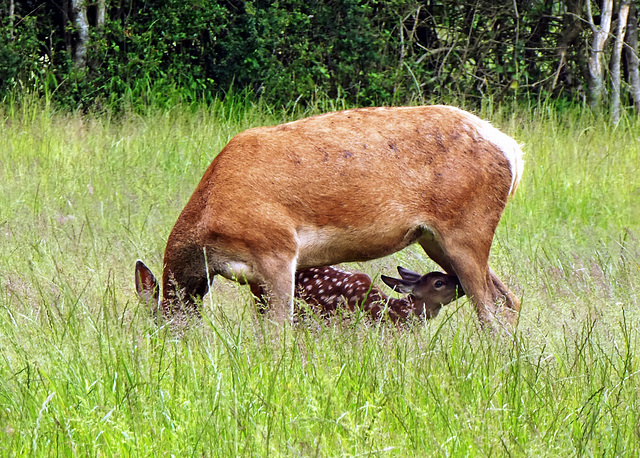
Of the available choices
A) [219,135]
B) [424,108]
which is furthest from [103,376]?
[219,135]

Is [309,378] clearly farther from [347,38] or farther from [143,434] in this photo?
[347,38]

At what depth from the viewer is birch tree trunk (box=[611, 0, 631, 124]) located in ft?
33.1

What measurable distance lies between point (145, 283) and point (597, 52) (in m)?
7.04

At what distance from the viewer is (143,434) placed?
9.99 feet

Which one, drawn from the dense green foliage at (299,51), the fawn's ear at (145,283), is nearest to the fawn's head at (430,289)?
the fawn's ear at (145,283)

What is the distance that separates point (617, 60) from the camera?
10352 millimetres

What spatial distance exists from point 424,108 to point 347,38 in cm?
632

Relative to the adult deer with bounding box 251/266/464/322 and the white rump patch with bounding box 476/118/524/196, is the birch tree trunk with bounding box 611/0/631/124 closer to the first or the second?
the white rump patch with bounding box 476/118/524/196

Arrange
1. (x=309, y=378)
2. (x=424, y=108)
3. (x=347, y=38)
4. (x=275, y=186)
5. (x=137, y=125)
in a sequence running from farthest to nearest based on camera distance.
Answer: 1. (x=347, y=38)
2. (x=137, y=125)
3. (x=424, y=108)
4. (x=275, y=186)
5. (x=309, y=378)

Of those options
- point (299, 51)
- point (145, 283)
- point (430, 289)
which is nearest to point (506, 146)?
point (430, 289)

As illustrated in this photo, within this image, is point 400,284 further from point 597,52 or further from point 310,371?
point 597,52

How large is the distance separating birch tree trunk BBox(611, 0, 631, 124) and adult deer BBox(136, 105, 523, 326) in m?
5.70

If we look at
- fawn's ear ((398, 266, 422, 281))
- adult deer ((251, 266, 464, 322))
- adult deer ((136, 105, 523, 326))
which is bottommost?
adult deer ((251, 266, 464, 322))

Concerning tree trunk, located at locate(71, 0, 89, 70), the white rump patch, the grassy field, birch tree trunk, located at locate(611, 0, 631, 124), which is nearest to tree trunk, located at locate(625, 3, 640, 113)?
birch tree trunk, located at locate(611, 0, 631, 124)
